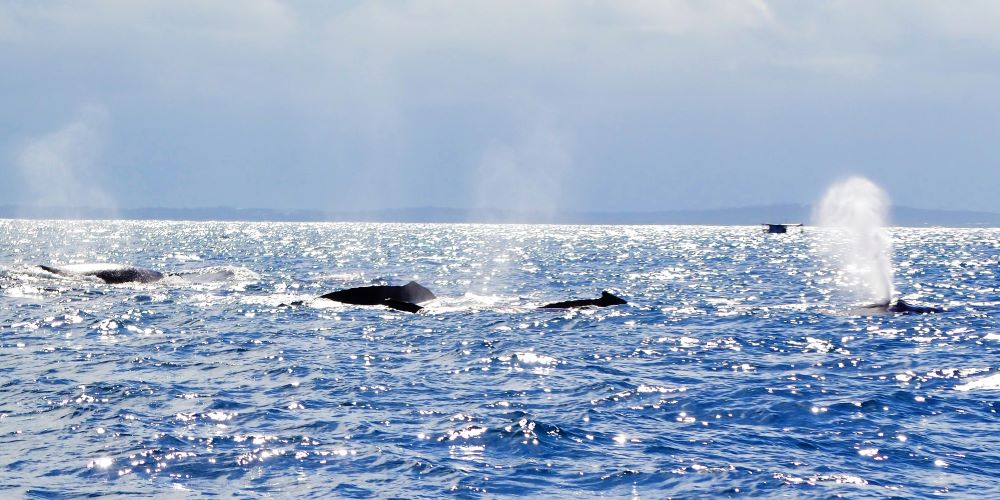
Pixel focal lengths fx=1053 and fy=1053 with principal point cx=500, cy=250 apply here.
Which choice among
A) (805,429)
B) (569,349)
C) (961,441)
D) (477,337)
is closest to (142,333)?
(477,337)

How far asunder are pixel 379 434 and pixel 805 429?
27.0ft

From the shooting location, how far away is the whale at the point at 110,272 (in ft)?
202

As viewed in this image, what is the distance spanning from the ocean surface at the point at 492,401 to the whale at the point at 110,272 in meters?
12.9

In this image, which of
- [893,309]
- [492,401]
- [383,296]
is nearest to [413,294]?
[383,296]

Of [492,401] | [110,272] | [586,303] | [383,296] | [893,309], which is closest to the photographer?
[492,401]

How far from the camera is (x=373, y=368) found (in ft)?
94.3

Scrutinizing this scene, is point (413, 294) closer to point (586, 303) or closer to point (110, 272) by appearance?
point (586, 303)

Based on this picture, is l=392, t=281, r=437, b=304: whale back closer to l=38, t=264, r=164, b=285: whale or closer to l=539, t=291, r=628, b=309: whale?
l=539, t=291, r=628, b=309: whale

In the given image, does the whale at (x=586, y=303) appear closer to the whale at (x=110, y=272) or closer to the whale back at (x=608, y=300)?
the whale back at (x=608, y=300)

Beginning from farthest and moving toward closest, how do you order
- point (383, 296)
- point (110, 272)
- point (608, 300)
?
point (110, 272) < point (383, 296) < point (608, 300)

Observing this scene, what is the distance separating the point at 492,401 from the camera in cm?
2353

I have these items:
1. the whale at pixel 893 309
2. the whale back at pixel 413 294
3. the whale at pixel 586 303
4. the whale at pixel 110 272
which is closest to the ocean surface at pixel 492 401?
the whale back at pixel 413 294

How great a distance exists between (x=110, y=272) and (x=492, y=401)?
4511 cm

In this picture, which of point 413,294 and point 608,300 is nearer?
point 608,300
